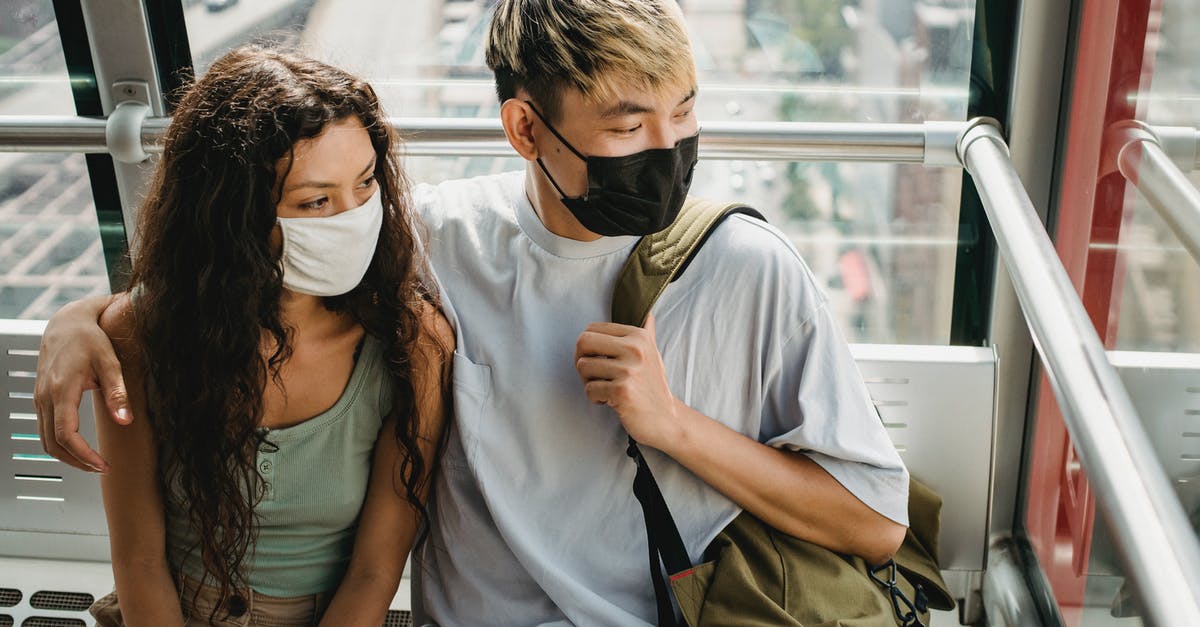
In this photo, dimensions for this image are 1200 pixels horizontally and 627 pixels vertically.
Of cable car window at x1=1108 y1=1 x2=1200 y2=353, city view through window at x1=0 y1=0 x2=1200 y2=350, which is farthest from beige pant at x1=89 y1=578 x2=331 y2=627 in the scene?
cable car window at x1=1108 y1=1 x2=1200 y2=353

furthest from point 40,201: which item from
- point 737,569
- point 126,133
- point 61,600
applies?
point 737,569

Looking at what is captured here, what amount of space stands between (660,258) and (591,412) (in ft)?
0.88

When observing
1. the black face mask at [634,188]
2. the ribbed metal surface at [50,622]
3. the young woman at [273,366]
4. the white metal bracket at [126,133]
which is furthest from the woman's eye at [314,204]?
the ribbed metal surface at [50,622]

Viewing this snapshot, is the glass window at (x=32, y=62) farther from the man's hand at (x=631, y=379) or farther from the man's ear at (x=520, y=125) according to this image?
the man's hand at (x=631, y=379)

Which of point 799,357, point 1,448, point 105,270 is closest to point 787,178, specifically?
point 799,357

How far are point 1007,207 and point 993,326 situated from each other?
71 cm

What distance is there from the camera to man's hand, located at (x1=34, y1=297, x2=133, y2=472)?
1.67 metres

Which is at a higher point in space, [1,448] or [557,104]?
[557,104]

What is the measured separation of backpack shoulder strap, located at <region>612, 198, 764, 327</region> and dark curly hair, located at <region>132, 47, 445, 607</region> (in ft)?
1.09

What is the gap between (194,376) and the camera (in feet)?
5.67

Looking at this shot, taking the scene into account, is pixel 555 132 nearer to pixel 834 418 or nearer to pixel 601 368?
pixel 601 368

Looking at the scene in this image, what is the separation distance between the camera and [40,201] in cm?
266

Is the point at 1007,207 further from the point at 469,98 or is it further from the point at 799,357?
the point at 469,98

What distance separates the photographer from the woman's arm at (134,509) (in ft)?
5.85
